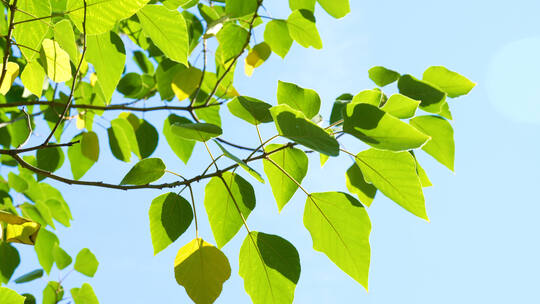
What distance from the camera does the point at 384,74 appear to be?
932 millimetres

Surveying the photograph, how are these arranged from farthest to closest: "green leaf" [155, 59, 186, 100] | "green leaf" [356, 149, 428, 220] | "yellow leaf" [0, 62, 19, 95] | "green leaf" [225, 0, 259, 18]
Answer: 1. "green leaf" [155, 59, 186, 100]
2. "green leaf" [225, 0, 259, 18]
3. "yellow leaf" [0, 62, 19, 95]
4. "green leaf" [356, 149, 428, 220]

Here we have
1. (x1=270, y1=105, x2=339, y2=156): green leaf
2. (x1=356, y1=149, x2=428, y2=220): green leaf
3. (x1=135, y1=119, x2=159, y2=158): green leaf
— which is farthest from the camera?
(x1=135, y1=119, x2=159, y2=158): green leaf

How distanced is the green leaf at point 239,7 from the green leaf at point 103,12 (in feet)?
1.58

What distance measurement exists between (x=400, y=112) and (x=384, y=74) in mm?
281

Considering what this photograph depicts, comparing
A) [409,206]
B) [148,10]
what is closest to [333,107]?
[409,206]

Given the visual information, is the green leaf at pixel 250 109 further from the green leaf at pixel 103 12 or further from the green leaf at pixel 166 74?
the green leaf at pixel 166 74

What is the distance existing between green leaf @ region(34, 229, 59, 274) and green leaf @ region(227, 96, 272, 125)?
3.46 ft

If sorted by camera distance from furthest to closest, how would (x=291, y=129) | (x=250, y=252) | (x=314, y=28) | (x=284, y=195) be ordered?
(x=314, y=28) → (x=284, y=195) → (x=250, y=252) → (x=291, y=129)

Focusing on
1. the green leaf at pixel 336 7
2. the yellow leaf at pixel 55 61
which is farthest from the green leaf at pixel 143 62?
the yellow leaf at pixel 55 61

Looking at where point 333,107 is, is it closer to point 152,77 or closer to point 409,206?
point 409,206

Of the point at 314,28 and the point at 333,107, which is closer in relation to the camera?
the point at 333,107

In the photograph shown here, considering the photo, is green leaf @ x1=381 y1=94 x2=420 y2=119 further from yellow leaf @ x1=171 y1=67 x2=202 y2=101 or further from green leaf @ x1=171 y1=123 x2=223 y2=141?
yellow leaf @ x1=171 y1=67 x2=202 y2=101

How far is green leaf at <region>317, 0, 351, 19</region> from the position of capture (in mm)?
1084

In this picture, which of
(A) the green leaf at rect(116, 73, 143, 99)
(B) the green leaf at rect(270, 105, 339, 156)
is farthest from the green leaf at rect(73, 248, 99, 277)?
(B) the green leaf at rect(270, 105, 339, 156)
